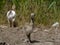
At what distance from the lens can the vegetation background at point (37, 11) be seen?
24.8 feet

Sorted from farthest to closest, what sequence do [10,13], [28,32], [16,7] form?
[16,7]
[10,13]
[28,32]

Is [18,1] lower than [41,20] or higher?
higher

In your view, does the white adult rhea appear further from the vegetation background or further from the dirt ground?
the dirt ground

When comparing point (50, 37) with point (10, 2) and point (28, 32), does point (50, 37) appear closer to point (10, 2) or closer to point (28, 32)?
point (28, 32)

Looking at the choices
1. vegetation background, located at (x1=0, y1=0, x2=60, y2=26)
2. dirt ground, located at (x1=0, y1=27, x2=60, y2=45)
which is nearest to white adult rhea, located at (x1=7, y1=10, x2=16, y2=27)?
vegetation background, located at (x1=0, y1=0, x2=60, y2=26)

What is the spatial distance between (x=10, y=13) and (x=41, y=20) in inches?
34.0

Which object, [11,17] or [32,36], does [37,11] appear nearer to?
[11,17]

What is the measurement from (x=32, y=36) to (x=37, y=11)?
174cm

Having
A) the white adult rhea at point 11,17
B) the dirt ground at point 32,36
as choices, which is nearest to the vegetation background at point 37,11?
the white adult rhea at point 11,17

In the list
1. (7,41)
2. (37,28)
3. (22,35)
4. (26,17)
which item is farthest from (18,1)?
(7,41)

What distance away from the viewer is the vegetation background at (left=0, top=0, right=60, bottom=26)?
7.57 meters

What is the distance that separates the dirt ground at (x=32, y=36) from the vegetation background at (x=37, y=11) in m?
0.73

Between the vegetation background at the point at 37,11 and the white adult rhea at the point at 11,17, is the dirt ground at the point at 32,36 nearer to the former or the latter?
the white adult rhea at the point at 11,17

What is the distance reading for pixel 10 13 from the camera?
7.50m
